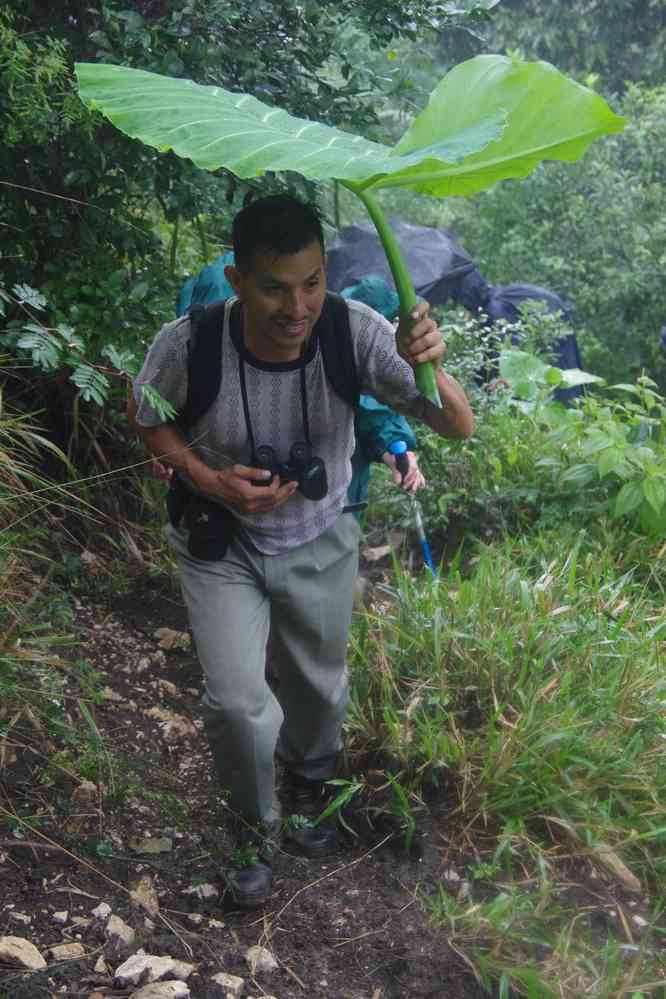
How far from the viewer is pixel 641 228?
9.55m

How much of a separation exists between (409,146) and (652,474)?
2890mm

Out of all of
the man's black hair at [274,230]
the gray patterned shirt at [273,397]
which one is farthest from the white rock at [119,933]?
the man's black hair at [274,230]

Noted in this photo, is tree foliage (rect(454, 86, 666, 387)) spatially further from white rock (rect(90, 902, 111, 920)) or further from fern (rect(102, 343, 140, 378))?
white rock (rect(90, 902, 111, 920))

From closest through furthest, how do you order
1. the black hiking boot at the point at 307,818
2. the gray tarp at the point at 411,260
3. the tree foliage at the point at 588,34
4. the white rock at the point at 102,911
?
the white rock at the point at 102,911
the black hiking boot at the point at 307,818
the gray tarp at the point at 411,260
the tree foliage at the point at 588,34

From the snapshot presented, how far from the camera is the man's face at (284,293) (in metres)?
2.72

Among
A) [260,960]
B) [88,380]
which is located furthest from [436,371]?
[260,960]

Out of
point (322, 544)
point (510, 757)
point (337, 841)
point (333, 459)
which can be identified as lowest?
point (337, 841)

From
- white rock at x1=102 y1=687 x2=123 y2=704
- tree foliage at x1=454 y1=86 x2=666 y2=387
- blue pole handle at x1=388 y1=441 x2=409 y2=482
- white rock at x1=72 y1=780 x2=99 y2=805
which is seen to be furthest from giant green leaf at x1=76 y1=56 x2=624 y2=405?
tree foliage at x1=454 y1=86 x2=666 y2=387

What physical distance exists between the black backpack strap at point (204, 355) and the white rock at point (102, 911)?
48.8 inches

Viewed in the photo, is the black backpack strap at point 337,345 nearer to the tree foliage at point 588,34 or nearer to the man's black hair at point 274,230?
the man's black hair at point 274,230

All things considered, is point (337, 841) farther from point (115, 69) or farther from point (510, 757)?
point (115, 69)

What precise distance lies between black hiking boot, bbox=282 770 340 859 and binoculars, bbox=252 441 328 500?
36.2 inches

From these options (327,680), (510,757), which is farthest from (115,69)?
(510,757)

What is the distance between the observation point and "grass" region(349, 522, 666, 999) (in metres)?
2.86
